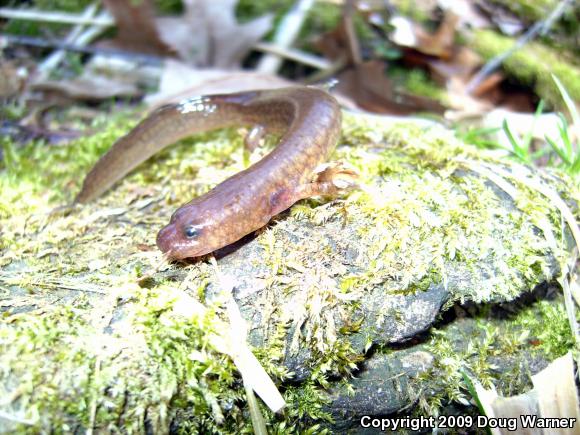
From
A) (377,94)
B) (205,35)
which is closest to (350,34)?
(377,94)

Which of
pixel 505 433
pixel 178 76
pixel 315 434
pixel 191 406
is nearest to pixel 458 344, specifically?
pixel 505 433

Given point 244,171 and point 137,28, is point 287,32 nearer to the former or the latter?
point 137,28

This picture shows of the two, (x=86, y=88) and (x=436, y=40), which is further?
(x=436, y=40)

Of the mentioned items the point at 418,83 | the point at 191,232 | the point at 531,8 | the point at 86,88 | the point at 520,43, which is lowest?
the point at 86,88

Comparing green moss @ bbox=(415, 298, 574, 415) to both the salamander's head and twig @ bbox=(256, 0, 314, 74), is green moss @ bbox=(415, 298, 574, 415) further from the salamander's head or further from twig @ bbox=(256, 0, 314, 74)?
twig @ bbox=(256, 0, 314, 74)

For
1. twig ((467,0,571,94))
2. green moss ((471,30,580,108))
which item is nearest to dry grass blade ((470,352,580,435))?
green moss ((471,30,580,108))

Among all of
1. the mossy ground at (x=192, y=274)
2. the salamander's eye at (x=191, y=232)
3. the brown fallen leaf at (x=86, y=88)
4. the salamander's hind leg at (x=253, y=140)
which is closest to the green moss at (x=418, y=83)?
the mossy ground at (x=192, y=274)

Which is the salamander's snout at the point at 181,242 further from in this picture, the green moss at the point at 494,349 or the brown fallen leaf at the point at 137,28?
the brown fallen leaf at the point at 137,28
